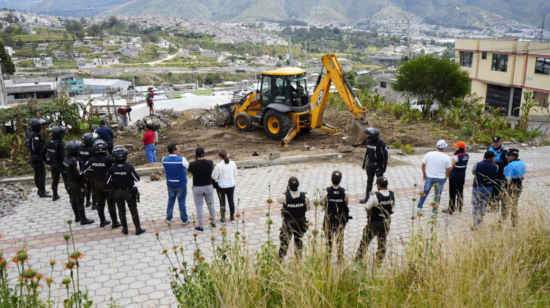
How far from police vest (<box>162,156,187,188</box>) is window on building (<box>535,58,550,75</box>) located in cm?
3473

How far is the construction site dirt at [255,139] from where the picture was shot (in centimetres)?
1298

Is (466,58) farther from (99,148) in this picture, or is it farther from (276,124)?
(99,148)

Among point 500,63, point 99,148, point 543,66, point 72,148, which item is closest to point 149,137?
point 72,148

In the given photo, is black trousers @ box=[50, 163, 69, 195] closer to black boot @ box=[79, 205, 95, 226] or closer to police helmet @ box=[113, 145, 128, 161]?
black boot @ box=[79, 205, 95, 226]

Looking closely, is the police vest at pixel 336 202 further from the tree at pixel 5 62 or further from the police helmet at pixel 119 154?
the tree at pixel 5 62

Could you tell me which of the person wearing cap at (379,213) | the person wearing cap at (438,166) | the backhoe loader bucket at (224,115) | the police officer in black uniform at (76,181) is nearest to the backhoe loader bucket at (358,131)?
the person wearing cap at (438,166)

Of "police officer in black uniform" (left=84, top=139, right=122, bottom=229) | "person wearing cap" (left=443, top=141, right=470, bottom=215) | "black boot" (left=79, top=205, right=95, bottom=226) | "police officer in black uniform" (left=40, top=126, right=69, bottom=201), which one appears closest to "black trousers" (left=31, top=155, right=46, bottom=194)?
"police officer in black uniform" (left=40, top=126, right=69, bottom=201)

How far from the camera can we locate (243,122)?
51.8ft

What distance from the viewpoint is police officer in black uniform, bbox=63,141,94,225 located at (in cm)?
787

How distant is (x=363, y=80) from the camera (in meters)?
65.6

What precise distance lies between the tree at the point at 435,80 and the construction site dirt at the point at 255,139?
4.31 meters

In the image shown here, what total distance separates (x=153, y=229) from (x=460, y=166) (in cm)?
576

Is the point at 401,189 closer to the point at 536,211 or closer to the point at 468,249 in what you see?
the point at 536,211

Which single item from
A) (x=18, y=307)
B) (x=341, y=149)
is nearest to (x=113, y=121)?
(x=341, y=149)
